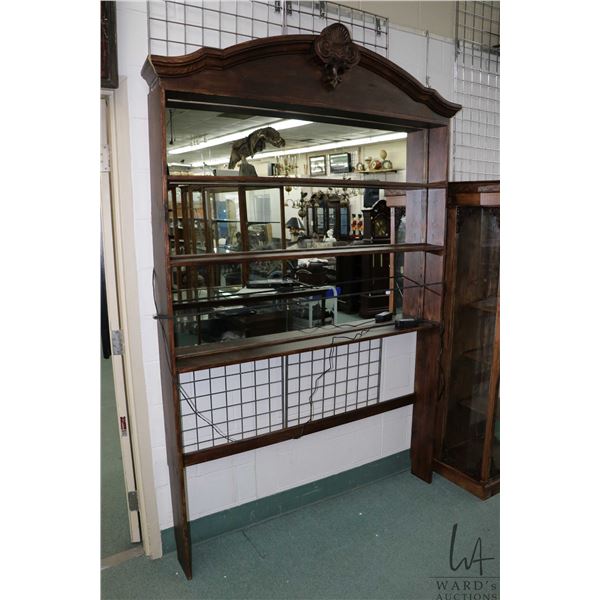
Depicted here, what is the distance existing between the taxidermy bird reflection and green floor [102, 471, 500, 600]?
1.84 metres

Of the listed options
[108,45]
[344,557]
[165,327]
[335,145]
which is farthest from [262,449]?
[108,45]

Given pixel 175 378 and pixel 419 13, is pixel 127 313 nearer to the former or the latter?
pixel 175 378

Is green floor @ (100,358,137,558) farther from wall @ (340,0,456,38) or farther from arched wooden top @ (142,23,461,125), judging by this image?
wall @ (340,0,456,38)

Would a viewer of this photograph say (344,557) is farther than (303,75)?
Yes

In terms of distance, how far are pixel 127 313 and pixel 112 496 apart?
1352 mm

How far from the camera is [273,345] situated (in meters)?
2.29

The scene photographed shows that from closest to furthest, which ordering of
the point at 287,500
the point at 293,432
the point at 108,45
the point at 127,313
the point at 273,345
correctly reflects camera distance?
1. the point at 108,45
2. the point at 127,313
3. the point at 273,345
4. the point at 293,432
5. the point at 287,500

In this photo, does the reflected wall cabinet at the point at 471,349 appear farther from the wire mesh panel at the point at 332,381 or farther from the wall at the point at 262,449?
the wire mesh panel at the point at 332,381

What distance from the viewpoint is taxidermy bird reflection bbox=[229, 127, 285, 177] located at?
2.28 meters

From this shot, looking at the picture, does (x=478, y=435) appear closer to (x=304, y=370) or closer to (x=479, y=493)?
(x=479, y=493)

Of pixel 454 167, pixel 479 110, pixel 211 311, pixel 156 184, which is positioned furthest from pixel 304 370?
pixel 479 110

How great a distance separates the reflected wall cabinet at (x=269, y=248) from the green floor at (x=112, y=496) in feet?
1.50

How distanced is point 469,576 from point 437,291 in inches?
55.3

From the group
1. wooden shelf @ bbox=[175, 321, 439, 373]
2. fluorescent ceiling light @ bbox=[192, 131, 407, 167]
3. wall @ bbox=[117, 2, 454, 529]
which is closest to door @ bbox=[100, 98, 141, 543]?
wall @ bbox=[117, 2, 454, 529]
